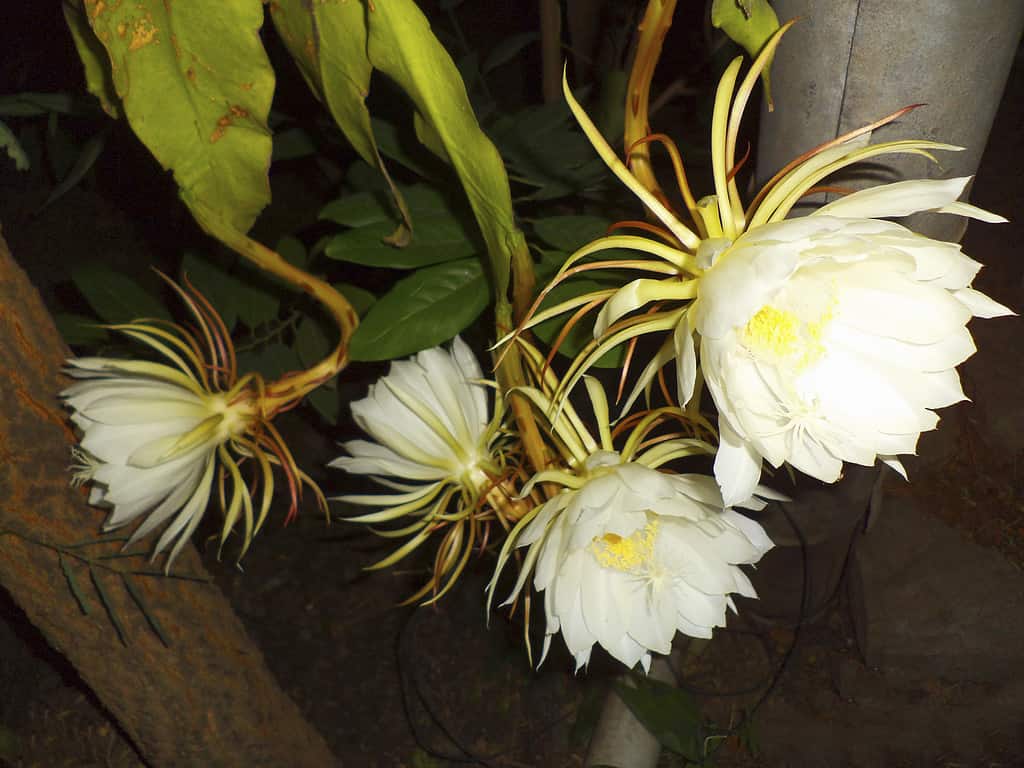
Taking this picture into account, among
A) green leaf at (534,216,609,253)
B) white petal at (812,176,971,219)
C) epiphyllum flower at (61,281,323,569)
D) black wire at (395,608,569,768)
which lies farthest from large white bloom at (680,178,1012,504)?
black wire at (395,608,569,768)

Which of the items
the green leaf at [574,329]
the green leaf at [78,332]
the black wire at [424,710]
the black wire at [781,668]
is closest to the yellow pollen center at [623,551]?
the green leaf at [574,329]

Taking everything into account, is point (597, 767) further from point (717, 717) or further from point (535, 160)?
point (535, 160)

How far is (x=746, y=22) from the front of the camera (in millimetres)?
433

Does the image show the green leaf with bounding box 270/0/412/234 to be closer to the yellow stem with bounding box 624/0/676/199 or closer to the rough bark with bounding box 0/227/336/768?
the yellow stem with bounding box 624/0/676/199

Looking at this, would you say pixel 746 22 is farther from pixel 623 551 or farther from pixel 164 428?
pixel 164 428

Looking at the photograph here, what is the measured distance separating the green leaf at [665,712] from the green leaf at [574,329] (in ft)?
2.42

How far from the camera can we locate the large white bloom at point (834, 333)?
1.27ft

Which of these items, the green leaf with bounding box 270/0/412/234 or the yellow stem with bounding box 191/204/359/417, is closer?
the green leaf with bounding box 270/0/412/234

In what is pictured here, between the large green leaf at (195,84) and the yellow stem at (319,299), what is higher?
the large green leaf at (195,84)

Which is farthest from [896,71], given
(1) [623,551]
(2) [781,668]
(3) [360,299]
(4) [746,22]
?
(2) [781,668]

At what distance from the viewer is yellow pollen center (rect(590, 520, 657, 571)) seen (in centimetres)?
56

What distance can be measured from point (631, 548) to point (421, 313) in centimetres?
23

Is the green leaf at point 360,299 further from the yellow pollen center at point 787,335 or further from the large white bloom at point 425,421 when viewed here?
the yellow pollen center at point 787,335

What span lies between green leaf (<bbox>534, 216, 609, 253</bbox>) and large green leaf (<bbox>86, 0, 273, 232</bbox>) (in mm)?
282
